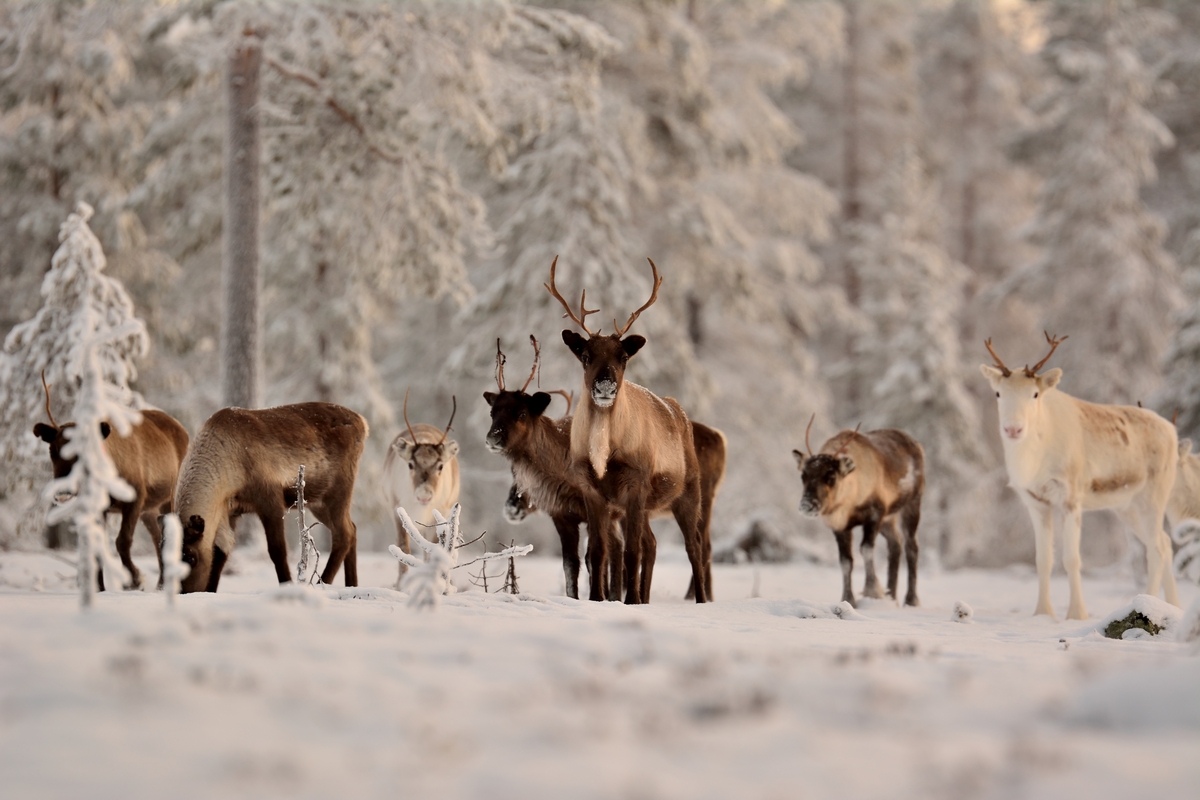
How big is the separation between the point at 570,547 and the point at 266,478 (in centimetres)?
247

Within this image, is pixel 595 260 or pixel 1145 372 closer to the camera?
pixel 595 260

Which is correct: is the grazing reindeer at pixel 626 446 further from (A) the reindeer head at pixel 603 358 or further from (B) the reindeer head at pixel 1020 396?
(B) the reindeer head at pixel 1020 396

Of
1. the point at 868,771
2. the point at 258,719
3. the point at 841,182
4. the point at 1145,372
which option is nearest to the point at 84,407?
the point at 258,719

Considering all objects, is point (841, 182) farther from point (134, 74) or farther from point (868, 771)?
point (868, 771)

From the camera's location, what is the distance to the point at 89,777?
3059 mm

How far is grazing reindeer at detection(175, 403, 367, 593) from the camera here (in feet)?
25.8

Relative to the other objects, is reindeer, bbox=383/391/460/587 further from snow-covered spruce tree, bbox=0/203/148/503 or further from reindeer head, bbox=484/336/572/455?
snow-covered spruce tree, bbox=0/203/148/503

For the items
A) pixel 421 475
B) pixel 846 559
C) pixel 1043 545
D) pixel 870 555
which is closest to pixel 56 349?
pixel 421 475

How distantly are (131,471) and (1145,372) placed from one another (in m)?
22.1

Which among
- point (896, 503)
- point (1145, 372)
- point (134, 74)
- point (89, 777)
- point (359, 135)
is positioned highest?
point (134, 74)

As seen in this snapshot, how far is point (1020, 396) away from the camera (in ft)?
32.7

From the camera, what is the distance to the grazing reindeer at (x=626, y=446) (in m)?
8.07

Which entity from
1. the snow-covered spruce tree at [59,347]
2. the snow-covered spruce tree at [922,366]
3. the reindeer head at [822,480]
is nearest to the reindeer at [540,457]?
the reindeer head at [822,480]

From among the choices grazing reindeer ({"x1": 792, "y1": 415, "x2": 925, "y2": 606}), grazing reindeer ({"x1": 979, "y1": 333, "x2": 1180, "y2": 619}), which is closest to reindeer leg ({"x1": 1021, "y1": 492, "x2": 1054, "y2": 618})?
grazing reindeer ({"x1": 979, "y1": 333, "x2": 1180, "y2": 619})
